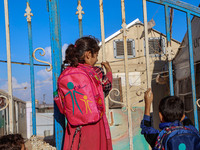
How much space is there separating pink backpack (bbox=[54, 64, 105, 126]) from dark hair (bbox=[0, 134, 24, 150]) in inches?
14.6

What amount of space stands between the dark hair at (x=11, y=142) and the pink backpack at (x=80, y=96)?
14.6 inches

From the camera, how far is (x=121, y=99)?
10.2 metres

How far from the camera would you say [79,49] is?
1861mm

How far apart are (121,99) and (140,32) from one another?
331cm

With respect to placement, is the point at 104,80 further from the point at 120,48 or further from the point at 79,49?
the point at 120,48

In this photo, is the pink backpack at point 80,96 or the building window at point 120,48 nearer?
the pink backpack at point 80,96

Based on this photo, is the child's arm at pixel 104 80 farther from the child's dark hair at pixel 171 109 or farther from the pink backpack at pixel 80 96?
the child's dark hair at pixel 171 109

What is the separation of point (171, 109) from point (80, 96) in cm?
64

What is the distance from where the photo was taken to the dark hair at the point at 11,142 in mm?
1700

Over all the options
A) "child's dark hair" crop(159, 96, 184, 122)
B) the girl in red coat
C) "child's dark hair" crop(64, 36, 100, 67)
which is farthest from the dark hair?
"child's dark hair" crop(159, 96, 184, 122)

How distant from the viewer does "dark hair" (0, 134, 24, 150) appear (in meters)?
1.70

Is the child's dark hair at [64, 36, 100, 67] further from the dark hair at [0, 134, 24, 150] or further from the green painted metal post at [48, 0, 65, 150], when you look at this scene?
the dark hair at [0, 134, 24, 150]

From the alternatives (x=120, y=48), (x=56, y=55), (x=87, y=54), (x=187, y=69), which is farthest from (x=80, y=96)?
(x=120, y=48)

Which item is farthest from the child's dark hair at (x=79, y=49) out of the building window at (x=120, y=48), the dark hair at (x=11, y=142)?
the building window at (x=120, y=48)
